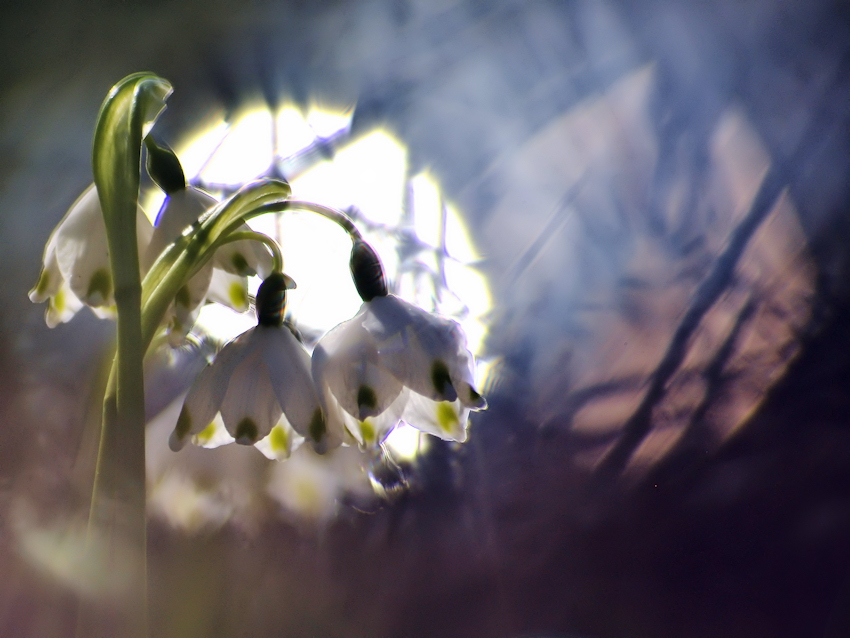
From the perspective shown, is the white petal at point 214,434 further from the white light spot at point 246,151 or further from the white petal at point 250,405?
the white light spot at point 246,151

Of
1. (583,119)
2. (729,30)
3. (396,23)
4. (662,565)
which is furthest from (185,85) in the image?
(662,565)

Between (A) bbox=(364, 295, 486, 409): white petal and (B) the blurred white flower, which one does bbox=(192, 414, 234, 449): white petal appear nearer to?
(A) bbox=(364, 295, 486, 409): white petal

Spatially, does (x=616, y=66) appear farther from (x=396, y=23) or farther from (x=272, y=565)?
(x=272, y=565)

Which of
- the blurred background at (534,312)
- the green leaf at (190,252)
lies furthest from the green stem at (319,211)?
the blurred background at (534,312)

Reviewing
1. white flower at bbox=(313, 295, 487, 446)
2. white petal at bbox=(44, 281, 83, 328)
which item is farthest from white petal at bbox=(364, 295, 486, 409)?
white petal at bbox=(44, 281, 83, 328)

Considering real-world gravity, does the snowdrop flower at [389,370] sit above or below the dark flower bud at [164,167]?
below

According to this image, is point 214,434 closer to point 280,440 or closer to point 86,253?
Answer: point 280,440

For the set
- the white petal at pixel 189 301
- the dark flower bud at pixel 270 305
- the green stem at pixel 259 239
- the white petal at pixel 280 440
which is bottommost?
the white petal at pixel 280 440

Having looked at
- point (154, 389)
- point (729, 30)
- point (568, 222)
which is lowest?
point (154, 389)
